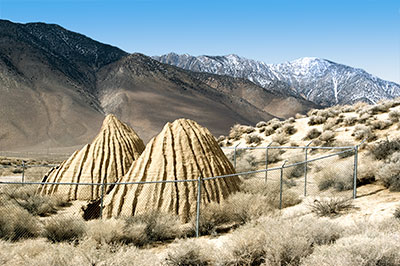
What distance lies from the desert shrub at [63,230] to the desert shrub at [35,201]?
9.28 feet

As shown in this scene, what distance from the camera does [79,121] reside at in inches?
3091

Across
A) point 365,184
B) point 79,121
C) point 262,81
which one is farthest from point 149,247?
point 262,81

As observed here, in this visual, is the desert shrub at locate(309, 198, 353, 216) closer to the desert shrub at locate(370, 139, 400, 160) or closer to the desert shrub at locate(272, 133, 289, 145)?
the desert shrub at locate(370, 139, 400, 160)

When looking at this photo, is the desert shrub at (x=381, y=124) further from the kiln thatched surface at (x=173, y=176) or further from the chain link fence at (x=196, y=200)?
the kiln thatched surface at (x=173, y=176)

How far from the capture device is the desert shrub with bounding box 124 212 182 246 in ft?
27.6

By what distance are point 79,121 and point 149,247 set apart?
2928 inches

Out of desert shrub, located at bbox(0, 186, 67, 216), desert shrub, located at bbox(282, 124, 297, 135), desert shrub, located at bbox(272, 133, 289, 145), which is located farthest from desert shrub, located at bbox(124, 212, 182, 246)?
desert shrub, located at bbox(282, 124, 297, 135)

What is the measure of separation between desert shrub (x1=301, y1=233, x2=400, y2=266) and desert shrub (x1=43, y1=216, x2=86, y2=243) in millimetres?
4881

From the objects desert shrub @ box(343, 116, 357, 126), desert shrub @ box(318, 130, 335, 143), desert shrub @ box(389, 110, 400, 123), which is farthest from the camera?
desert shrub @ box(343, 116, 357, 126)

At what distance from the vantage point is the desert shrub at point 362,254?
17.6 feet

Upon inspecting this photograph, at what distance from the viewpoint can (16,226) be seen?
28.4ft

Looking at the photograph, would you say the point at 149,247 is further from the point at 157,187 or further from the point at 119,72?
the point at 119,72

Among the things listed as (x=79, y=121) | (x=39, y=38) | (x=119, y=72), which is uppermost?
(x=39, y=38)

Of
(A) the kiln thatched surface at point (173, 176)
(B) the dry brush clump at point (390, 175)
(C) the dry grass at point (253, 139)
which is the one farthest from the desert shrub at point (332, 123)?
(A) the kiln thatched surface at point (173, 176)
